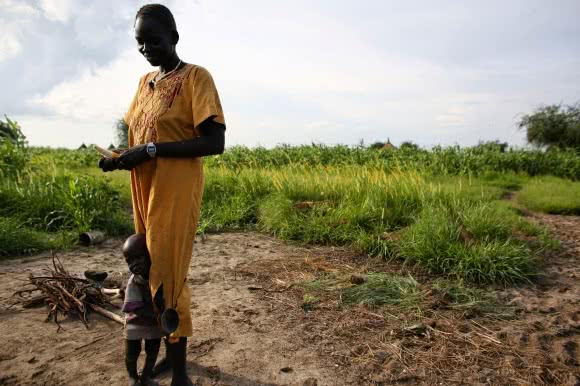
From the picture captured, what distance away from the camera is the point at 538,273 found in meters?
4.17

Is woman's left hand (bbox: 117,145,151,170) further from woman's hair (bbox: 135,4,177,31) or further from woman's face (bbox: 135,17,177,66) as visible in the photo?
woman's hair (bbox: 135,4,177,31)

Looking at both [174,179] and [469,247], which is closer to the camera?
[174,179]

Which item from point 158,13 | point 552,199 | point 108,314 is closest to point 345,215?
point 108,314

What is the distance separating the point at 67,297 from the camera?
332cm

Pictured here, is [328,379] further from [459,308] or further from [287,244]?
[287,244]

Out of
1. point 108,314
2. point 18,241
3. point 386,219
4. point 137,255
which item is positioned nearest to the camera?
point 137,255

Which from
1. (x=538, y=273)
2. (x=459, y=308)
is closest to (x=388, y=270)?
(x=459, y=308)

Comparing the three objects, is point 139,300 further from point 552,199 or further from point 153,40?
point 552,199

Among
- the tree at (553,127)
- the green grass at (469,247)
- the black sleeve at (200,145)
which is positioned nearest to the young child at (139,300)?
the black sleeve at (200,145)

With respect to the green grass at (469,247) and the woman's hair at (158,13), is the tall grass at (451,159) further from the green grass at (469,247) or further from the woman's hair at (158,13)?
the woman's hair at (158,13)

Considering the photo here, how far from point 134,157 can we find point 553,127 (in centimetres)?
2533

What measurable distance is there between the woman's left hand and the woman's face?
44 centimetres

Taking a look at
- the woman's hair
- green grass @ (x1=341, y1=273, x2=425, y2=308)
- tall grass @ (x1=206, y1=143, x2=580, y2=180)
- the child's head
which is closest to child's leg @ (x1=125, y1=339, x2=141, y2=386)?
the child's head

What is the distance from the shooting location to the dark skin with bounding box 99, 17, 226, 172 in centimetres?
199
